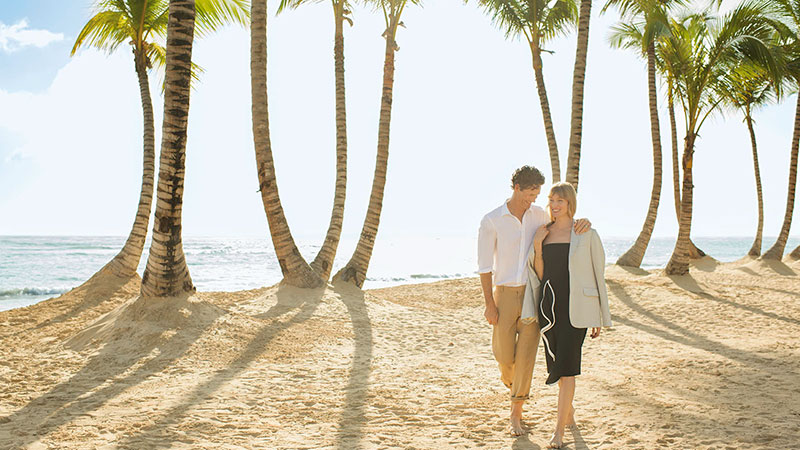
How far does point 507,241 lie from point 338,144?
9.23m

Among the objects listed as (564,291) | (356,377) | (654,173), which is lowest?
(356,377)

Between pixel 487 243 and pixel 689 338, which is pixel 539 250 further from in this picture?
pixel 689 338

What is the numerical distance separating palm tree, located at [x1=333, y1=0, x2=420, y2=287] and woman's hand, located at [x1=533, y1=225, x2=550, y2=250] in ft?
27.6

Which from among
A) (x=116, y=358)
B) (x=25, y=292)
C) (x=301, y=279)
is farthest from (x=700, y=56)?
(x=25, y=292)

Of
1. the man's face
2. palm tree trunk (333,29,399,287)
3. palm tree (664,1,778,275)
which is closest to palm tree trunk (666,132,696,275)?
palm tree (664,1,778,275)

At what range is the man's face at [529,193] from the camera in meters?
3.80

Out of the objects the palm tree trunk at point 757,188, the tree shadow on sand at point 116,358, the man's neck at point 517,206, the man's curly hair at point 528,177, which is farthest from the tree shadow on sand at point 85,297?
the palm tree trunk at point 757,188

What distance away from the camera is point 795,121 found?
19031 millimetres

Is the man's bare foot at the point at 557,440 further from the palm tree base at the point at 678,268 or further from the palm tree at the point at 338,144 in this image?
the palm tree base at the point at 678,268

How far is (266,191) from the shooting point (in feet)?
31.2

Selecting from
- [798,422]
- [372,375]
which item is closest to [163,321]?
[372,375]

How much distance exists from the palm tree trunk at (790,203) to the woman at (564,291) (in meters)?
19.8

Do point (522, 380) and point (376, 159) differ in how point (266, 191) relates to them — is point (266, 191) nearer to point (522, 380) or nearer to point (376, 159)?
point (376, 159)

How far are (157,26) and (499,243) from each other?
12090 millimetres
